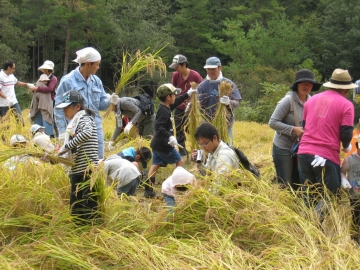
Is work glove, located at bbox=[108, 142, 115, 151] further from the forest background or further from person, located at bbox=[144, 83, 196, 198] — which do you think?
the forest background

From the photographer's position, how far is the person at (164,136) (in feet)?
18.6

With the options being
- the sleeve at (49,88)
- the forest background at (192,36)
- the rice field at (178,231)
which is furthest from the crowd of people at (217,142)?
the forest background at (192,36)

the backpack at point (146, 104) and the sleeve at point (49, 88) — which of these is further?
the sleeve at point (49, 88)

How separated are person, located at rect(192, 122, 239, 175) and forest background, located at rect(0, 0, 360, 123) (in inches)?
872

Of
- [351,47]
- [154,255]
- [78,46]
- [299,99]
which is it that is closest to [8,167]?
[154,255]

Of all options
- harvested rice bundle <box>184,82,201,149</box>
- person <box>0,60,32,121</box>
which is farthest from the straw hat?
person <box>0,60,32,121</box>

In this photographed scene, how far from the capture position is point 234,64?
34.3 meters

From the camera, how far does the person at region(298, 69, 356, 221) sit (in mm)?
3936

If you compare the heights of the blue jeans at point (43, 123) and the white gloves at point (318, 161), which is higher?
the white gloves at point (318, 161)

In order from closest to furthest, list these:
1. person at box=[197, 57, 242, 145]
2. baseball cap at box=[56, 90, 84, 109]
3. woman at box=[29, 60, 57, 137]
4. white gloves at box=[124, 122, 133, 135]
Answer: baseball cap at box=[56, 90, 84, 109] < person at box=[197, 57, 242, 145] < white gloves at box=[124, 122, 133, 135] < woman at box=[29, 60, 57, 137]

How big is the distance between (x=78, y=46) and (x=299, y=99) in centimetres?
2683

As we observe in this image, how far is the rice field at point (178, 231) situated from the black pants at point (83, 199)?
89 millimetres

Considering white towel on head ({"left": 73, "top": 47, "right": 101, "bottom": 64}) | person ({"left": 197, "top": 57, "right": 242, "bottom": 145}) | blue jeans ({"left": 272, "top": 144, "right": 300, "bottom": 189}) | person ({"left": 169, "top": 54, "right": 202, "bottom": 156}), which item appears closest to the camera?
white towel on head ({"left": 73, "top": 47, "right": 101, "bottom": 64})

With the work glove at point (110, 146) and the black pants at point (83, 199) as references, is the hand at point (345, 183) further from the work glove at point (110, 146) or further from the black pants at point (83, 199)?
the work glove at point (110, 146)
